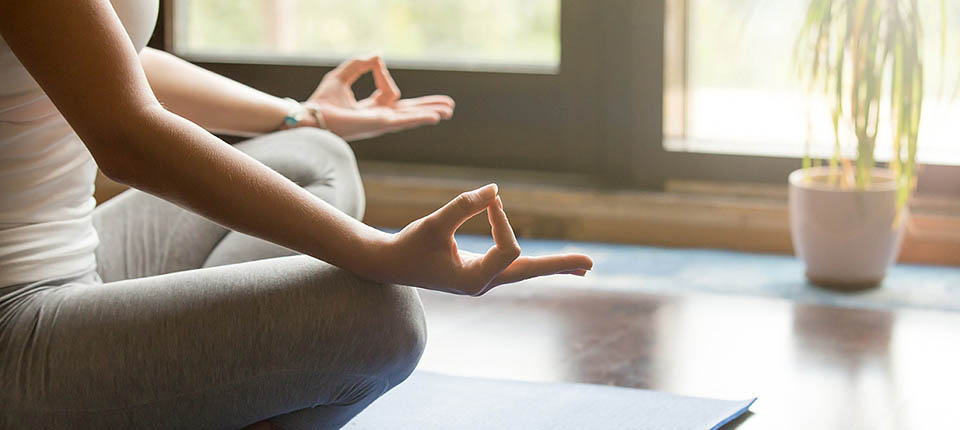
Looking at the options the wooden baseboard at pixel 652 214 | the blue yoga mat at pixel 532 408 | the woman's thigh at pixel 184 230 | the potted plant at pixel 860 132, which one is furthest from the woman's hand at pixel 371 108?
the wooden baseboard at pixel 652 214

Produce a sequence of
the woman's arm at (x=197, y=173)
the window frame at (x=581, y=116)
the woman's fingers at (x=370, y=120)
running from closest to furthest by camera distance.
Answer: the woman's arm at (x=197, y=173) → the woman's fingers at (x=370, y=120) → the window frame at (x=581, y=116)

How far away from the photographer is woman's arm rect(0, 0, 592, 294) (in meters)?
1.00

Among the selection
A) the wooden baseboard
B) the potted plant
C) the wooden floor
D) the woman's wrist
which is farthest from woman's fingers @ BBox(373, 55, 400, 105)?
the wooden baseboard

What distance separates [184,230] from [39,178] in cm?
33

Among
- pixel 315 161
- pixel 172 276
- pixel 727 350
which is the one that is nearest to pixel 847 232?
pixel 727 350

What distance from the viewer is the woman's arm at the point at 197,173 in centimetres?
100

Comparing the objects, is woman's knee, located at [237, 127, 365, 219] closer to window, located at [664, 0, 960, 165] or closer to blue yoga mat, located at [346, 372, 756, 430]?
blue yoga mat, located at [346, 372, 756, 430]

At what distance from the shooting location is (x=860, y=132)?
7.25ft

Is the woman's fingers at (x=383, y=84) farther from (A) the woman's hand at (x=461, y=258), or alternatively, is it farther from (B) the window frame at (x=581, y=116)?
(B) the window frame at (x=581, y=116)

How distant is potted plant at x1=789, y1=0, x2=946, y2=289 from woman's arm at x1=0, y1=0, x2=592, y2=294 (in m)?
1.25

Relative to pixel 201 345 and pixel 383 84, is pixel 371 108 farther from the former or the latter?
pixel 201 345

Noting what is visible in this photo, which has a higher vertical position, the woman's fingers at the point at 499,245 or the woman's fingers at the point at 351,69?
the woman's fingers at the point at 351,69

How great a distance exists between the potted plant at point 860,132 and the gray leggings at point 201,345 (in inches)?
49.4

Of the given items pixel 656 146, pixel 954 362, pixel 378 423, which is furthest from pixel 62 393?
pixel 656 146
